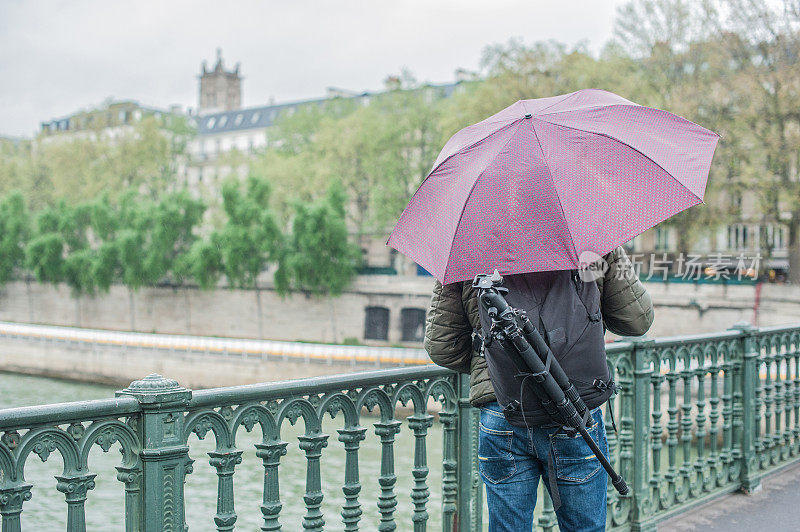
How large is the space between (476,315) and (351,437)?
780 mm

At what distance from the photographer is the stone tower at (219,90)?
92.8m

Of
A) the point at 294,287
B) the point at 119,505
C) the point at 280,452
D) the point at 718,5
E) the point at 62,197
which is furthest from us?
the point at 62,197

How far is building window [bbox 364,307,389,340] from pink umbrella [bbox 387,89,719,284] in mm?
36380

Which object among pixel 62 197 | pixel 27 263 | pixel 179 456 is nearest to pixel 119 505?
pixel 179 456

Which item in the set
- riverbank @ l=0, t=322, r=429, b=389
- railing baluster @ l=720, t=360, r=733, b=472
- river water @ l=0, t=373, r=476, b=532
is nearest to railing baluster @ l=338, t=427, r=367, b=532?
railing baluster @ l=720, t=360, r=733, b=472

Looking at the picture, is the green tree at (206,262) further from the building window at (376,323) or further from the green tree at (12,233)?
the green tree at (12,233)

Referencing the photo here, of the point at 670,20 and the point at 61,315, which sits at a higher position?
the point at 670,20

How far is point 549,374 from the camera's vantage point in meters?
2.50

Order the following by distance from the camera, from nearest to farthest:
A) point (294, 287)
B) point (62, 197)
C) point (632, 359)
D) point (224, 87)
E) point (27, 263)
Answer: point (632, 359) → point (294, 287) → point (27, 263) → point (62, 197) → point (224, 87)

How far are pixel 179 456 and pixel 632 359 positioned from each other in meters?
2.77

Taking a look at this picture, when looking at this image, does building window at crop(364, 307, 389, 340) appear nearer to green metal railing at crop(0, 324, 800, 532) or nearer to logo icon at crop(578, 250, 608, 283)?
green metal railing at crop(0, 324, 800, 532)

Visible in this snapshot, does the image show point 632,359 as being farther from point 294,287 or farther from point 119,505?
point 294,287

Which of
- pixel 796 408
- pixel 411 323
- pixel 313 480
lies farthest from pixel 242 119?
pixel 313 480

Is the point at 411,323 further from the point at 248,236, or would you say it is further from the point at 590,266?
the point at 590,266
